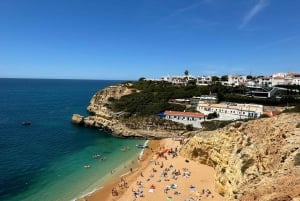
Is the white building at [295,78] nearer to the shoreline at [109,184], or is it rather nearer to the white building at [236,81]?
the white building at [236,81]

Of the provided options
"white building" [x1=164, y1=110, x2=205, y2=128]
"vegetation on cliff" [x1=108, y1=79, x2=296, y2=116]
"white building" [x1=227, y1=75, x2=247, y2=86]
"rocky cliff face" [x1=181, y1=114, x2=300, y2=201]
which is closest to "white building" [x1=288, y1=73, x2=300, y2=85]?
"white building" [x1=227, y1=75, x2=247, y2=86]

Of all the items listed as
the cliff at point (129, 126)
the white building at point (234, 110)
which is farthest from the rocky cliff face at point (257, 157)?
the white building at point (234, 110)

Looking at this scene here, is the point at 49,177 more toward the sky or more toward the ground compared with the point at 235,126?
more toward the ground

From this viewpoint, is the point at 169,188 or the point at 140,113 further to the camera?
the point at 140,113

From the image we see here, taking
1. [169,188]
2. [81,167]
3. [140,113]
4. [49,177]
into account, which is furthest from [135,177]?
[140,113]

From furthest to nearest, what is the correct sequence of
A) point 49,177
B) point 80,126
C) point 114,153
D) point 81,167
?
point 80,126 < point 114,153 < point 81,167 < point 49,177

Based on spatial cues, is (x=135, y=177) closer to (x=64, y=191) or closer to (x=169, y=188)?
(x=169, y=188)
